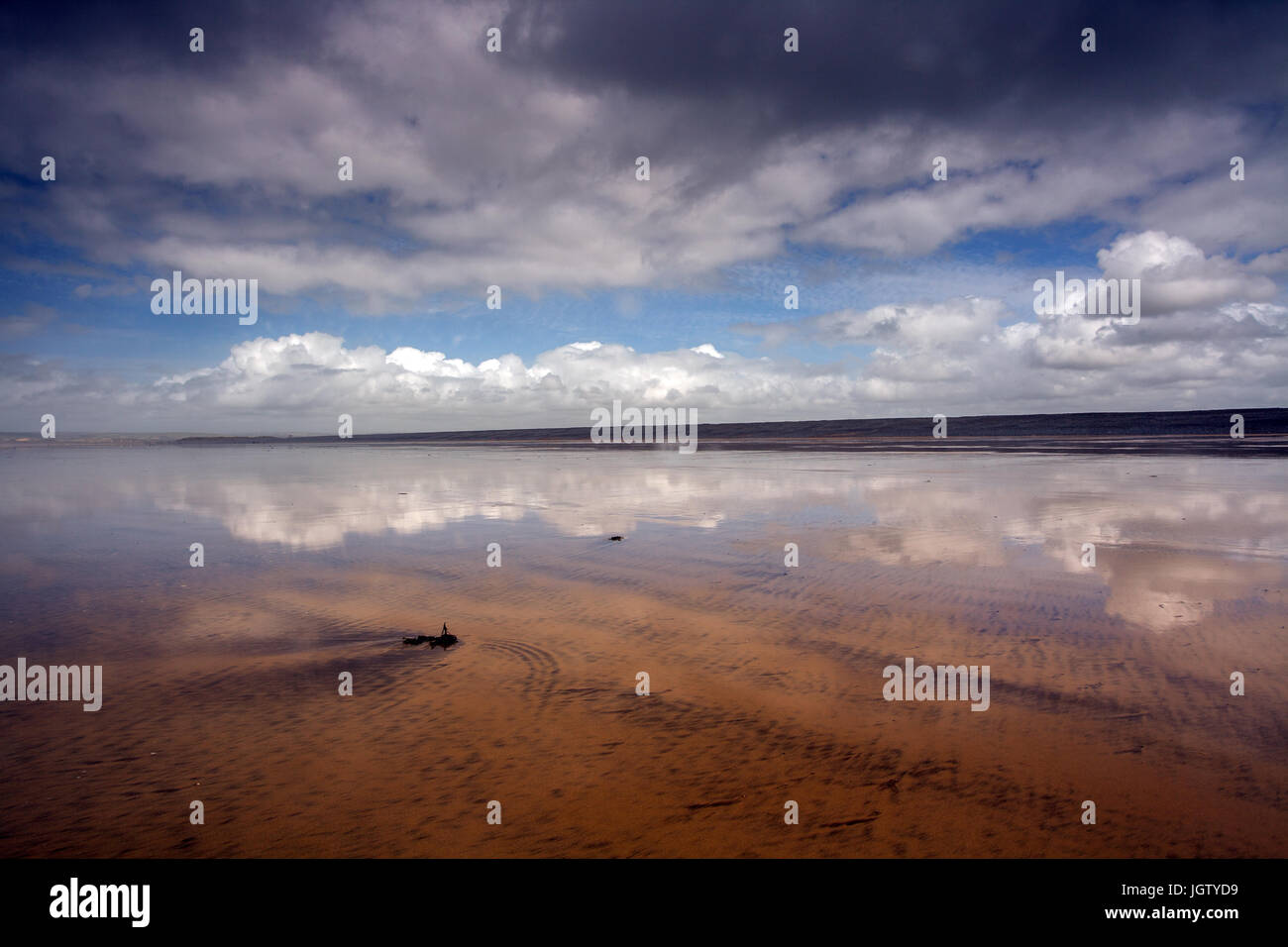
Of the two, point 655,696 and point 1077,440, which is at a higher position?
point 1077,440

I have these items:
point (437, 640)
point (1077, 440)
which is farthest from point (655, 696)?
point (1077, 440)

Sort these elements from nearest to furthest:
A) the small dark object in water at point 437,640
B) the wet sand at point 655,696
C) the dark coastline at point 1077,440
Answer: the wet sand at point 655,696
the small dark object in water at point 437,640
the dark coastline at point 1077,440

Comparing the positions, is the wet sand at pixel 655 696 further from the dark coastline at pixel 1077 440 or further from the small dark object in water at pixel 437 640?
the dark coastline at pixel 1077 440

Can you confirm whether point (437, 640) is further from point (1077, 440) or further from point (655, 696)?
point (1077, 440)

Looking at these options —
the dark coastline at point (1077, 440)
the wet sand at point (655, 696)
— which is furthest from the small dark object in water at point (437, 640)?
the dark coastline at point (1077, 440)

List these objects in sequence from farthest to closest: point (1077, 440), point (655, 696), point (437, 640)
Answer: point (1077, 440) < point (437, 640) < point (655, 696)

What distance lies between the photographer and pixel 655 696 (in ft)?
20.3

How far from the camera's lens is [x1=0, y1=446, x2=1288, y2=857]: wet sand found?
419 centimetres

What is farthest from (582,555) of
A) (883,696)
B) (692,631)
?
(883,696)

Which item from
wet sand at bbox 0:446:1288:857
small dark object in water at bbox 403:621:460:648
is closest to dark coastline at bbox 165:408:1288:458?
wet sand at bbox 0:446:1288:857

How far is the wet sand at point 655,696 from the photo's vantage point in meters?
4.19

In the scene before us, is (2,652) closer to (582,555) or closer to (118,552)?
(118,552)

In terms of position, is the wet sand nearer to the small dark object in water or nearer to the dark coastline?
the small dark object in water
